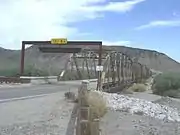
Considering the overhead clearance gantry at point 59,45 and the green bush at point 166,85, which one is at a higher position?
the overhead clearance gantry at point 59,45

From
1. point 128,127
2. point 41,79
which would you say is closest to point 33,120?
point 128,127

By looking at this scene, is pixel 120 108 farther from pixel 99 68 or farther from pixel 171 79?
pixel 171 79

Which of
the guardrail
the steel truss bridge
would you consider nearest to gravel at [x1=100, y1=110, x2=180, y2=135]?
the steel truss bridge

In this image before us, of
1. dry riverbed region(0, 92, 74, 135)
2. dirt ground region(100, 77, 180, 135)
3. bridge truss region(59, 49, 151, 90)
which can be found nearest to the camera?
dry riverbed region(0, 92, 74, 135)

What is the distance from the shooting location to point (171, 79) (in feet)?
224

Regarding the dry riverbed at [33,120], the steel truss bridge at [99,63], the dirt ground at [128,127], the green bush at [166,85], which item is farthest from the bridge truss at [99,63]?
the dry riverbed at [33,120]

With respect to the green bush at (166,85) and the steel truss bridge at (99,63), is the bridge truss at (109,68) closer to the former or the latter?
the steel truss bridge at (99,63)

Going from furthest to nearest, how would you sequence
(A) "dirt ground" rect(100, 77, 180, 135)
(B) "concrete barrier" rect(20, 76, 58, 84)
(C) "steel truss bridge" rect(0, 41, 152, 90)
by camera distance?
(B) "concrete barrier" rect(20, 76, 58, 84) < (C) "steel truss bridge" rect(0, 41, 152, 90) < (A) "dirt ground" rect(100, 77, 180, 135)

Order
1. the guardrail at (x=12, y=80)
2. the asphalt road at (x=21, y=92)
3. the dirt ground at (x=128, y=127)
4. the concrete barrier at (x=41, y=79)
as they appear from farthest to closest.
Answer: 1. the concrete barrier at (x=41, y=79)
2. the guardrail at (x=12, y=80)
3. the asphalt road at (x=21, y=92)
4. the dirt ground at (x=128, y=127)

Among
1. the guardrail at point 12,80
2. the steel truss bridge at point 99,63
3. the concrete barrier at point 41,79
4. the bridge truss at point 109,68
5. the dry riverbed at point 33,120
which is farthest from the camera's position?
the concrete barrier at point 41,79

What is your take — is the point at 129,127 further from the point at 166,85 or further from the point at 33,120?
the point at 166,85

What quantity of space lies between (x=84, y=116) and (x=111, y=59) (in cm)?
4561

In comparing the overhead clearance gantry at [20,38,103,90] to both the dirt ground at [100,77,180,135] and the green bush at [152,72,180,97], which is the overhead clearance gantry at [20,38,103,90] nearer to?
the green bush at [152,72,180,97]

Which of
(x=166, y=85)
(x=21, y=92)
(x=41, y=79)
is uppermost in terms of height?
(x=41, y=79)
